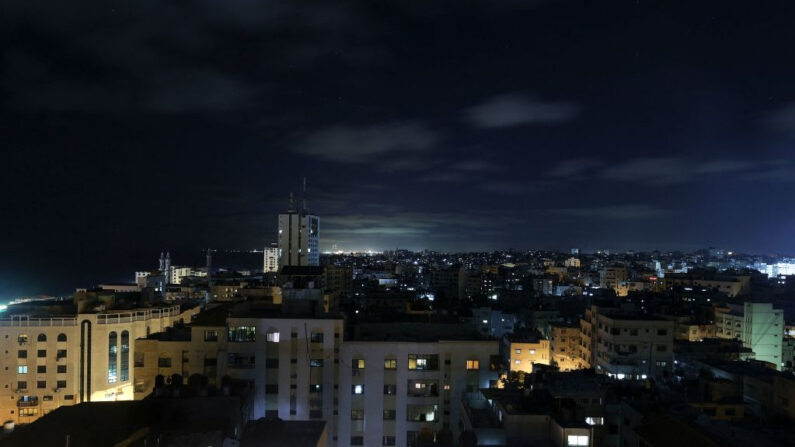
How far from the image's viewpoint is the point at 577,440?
14.3 m

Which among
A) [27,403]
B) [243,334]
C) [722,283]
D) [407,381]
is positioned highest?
[243,334]

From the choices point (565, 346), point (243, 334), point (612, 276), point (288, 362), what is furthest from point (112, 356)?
point (612, 276)

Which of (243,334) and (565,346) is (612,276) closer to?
(565,346)

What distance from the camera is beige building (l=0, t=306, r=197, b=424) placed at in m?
30.1

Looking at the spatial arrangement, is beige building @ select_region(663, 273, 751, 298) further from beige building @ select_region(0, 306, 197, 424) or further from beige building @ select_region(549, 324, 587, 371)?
beige building @ select_region(0, 306, 197, 424)

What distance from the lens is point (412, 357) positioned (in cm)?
2133

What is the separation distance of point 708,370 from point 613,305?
43.3 feet

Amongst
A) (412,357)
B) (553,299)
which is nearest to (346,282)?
(553,299)

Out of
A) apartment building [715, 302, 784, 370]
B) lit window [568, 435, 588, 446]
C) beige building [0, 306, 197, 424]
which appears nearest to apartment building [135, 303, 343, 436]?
lit window [568, 435, 588, 446]

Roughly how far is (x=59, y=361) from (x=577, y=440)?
3150cm

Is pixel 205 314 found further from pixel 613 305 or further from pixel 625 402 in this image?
pixel 613 305

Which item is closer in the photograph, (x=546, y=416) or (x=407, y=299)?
(x=546, y=416)

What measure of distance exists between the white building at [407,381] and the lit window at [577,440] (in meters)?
6.97

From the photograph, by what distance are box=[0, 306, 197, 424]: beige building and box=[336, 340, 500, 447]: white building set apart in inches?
684
